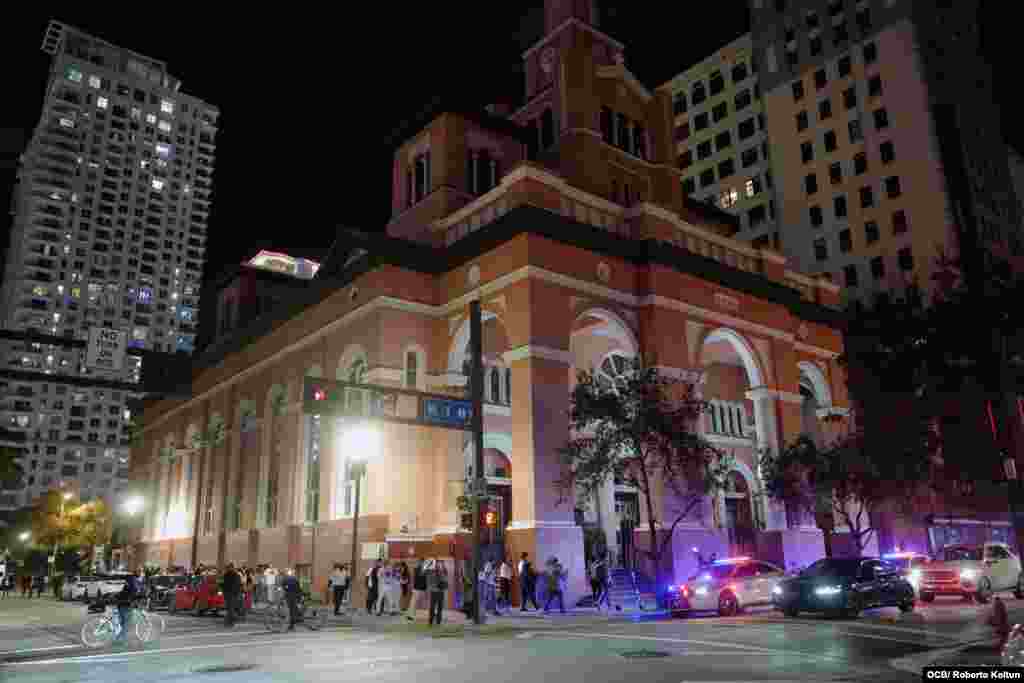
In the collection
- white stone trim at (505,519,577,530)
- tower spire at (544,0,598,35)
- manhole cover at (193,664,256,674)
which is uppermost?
tower spire at (544,0,598,35)

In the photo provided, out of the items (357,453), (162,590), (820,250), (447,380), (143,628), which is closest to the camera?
(143,628)

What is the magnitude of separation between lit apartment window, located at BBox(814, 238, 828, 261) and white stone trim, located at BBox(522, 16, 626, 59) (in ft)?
118

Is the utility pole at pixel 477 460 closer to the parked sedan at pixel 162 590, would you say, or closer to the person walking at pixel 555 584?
the person walking at pixel 555 584

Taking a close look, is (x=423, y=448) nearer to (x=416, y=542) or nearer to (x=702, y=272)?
(x=416, y=542)

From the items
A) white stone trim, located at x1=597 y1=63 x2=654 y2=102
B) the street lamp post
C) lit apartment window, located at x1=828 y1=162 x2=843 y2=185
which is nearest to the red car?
the street lamp post

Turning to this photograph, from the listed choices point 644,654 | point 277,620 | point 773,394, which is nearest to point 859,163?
point 773,394

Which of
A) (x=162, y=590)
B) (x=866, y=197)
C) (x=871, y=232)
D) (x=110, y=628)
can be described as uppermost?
(x=866, y=197)

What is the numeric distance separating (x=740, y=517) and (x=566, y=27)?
2437cm

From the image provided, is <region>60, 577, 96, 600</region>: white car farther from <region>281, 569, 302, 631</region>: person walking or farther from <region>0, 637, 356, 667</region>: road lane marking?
<region>0, 637, 356, 667</region>: road lane marking

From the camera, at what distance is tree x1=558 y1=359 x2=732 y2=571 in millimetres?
26016

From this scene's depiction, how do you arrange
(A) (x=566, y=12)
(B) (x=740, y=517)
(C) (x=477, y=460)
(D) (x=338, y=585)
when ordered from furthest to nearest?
(A) (x=566, y=12), (B) (x=740, y=517), (D) (x=338, y=585), (C) (x=477, y=460)

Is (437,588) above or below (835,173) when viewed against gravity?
below

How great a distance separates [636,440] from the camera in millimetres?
25906

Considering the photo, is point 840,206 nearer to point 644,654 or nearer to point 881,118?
point 881,118
